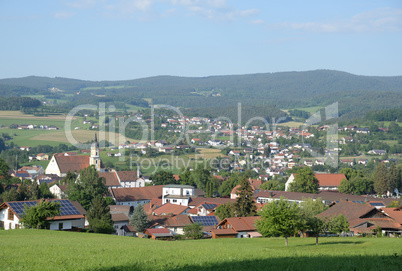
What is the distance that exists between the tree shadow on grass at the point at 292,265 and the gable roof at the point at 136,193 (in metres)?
57.6

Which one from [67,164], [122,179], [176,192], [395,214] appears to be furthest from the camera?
[67,164]

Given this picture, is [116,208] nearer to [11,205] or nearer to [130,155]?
[11,205]

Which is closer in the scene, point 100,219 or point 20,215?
point 20,215

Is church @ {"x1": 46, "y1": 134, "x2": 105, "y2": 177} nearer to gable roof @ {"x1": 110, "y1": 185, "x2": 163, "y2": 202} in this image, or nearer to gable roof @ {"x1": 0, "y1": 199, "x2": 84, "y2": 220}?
gable roof @ {"x1": 110, "y1": 185, "x2": 163, "y2": 202}

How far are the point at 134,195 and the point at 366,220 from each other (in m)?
42.8

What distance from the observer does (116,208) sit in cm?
6375

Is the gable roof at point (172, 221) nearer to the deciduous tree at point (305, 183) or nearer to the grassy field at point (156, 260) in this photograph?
the grassy field at point (156, 260)

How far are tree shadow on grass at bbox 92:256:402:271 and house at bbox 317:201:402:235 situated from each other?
73.0 feet

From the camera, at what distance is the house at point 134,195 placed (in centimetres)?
7512

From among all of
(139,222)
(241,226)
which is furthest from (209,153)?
(241,226)

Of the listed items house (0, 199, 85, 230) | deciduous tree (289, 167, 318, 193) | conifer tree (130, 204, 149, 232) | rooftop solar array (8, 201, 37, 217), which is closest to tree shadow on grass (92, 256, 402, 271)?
house (0, 199, 85, 230)

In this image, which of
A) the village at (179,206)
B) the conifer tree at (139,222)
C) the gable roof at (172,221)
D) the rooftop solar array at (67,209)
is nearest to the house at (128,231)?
the village at (179,206)

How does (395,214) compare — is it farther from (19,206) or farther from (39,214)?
(19,206)

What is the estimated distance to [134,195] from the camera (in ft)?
253
